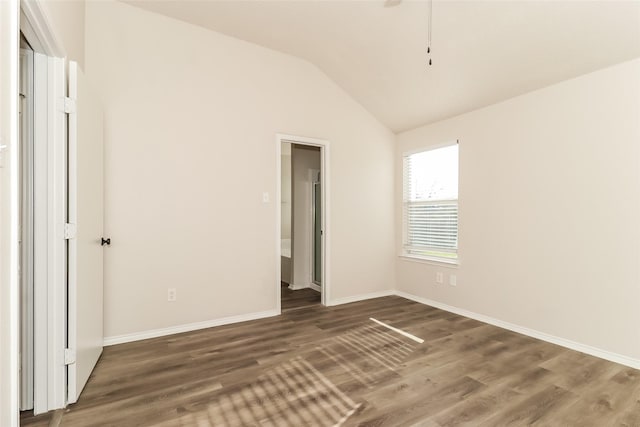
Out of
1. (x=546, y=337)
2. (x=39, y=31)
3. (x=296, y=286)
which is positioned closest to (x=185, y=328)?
(x=296, y=286)

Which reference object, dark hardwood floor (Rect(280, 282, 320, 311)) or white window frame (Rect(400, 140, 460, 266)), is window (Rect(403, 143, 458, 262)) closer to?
white window frame (Rect(400, 140, 460, 266))

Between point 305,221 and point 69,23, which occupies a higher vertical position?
point 69,23

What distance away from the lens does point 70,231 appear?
6.43ft

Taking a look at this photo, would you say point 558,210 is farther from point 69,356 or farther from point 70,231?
point 69,356

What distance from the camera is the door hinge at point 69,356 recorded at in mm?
1933

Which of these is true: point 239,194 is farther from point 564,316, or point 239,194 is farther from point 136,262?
point 564,316

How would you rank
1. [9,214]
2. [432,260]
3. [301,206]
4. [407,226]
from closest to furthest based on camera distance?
[9,214], [432,260], [407,226], [301,206]

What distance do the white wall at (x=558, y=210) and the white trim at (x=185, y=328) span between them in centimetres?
238

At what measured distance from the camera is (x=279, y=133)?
379cm

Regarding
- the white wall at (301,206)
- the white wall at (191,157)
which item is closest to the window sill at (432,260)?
the white wall at (191,157)

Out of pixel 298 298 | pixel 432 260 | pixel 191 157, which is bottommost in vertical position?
pixel 298 298

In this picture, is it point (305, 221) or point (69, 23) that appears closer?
point (69, 23)

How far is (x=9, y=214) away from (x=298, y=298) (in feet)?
12.2

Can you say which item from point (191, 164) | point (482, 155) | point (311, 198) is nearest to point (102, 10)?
point (191, 164)
